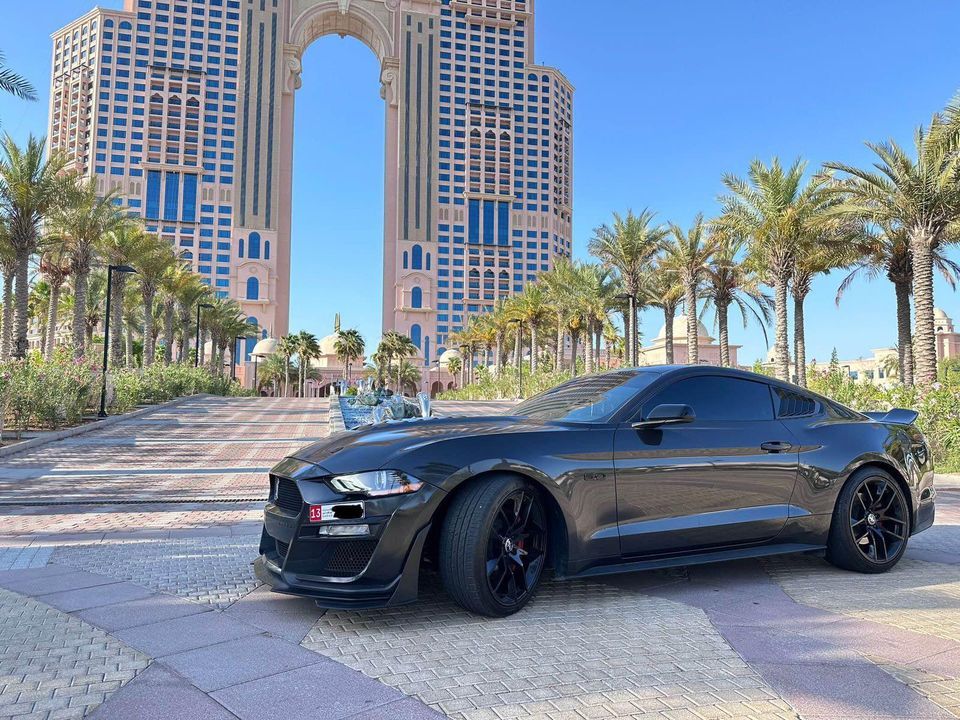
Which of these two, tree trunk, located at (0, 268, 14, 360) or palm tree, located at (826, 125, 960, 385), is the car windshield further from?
tree trunk, located at (0, 268, 14, 360)

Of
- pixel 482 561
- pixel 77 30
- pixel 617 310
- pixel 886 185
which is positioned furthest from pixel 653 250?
pixel 77 30

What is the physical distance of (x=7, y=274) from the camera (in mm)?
28266

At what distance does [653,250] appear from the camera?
33375mm

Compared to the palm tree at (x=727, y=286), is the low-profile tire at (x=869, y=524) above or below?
below

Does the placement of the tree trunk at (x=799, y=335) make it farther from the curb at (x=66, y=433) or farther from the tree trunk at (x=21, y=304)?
the tree trunk at (x=21, y=304)

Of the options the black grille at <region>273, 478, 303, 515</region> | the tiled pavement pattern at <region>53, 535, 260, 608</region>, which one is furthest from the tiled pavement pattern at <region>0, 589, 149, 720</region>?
the black grille at <region>273, 478, 303, 515</region>

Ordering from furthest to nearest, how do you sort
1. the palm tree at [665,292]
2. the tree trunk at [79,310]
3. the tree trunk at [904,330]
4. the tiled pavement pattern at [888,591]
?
the palm tree at [665,292] < the tree trunk at [79,310] < the tree trunk at [904,330] < the tiled pavement pattern at [888,591]

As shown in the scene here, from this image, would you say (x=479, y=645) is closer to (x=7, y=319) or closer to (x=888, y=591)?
(x=888, y=591)

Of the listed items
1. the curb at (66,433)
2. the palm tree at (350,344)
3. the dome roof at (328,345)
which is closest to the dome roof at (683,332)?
the palm tree at (350,344)

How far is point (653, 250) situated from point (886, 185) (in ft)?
49.0

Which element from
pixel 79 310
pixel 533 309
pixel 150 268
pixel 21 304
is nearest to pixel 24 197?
pixel 21 304

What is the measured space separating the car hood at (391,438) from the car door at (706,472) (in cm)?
56

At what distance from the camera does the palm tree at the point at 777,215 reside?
23.3 metres

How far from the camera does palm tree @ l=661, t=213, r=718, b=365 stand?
1207 inches
